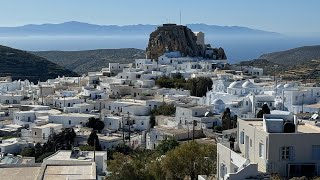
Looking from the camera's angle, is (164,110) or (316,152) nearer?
(316,152)

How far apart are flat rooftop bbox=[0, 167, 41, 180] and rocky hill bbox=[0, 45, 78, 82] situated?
227 ft

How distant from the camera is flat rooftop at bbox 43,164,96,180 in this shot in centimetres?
1677

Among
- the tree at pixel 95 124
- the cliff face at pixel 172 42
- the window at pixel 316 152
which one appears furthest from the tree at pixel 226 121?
the cliff face at pixel 172 42

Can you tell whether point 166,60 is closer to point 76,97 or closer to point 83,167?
point 76,97

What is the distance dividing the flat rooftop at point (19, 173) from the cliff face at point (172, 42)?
55.0m

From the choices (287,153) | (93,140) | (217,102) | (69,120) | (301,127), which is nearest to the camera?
(287,153)

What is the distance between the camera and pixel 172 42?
73688 mm

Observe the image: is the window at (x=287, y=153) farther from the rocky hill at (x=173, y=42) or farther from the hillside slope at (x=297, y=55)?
the hillside slope at (x=297, y=55)

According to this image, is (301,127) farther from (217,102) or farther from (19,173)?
(217,102)

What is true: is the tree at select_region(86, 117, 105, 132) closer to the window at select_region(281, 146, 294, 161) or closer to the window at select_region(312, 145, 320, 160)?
the window at select_region(281, 146, 294, 161)

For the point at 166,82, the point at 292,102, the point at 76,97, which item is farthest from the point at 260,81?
the point at 76,97

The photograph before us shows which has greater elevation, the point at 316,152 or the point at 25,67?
the point at 316,152

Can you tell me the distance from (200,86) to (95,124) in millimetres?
13663

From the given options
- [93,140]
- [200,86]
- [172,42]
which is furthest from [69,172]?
[172,42]
